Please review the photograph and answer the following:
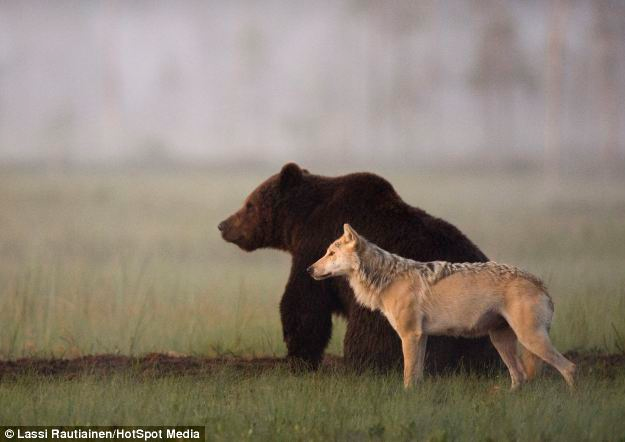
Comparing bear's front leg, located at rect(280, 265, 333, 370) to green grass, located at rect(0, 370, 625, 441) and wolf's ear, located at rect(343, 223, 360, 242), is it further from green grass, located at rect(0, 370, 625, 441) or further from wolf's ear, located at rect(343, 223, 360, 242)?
wolf's ear, located at rect(343, 223, 360, 242)

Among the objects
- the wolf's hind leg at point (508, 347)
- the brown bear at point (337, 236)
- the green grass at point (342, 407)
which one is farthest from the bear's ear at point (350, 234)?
the wolf's hind leg at point (508, 347)

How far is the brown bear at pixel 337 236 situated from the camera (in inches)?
320

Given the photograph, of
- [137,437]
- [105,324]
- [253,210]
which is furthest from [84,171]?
[137,437]

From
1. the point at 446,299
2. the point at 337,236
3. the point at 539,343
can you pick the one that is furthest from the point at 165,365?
the point at 539,343

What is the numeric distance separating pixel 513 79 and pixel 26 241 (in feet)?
90.6

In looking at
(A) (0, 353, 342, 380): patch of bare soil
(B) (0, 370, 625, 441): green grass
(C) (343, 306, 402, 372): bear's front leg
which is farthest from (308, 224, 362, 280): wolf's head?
(A) (0, 353, 342, 380): patch of bare soil

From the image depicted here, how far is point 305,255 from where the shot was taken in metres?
8.71

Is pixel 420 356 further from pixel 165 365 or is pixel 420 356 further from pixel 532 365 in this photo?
pixel 165 365

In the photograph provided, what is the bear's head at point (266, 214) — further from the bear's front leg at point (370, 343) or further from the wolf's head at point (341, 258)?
the wolf's head at point (341, 258)

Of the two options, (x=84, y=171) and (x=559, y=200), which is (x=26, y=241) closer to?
(x=559, y=200)

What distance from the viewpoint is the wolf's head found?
7.60 m

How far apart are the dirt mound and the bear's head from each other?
1.10 meters

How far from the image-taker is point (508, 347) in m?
7.75

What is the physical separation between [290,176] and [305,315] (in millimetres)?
1301
